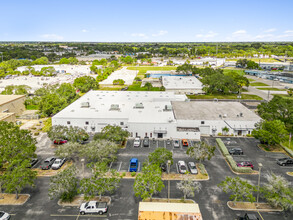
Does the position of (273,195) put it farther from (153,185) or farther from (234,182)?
(153,185)

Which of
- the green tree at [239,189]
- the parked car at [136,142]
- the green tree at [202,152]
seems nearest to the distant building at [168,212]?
the green tree at [239,189]

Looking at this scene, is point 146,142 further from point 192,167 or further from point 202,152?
point 202,152

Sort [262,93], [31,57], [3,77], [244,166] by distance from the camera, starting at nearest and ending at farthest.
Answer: [244,166], [262,93], [3,77], [31,57]

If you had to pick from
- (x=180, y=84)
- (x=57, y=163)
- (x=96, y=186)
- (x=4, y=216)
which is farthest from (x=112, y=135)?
(x=180, y=84)

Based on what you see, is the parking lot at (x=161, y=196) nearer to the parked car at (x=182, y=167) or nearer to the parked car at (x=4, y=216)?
the parked car at (x=4, y=216)

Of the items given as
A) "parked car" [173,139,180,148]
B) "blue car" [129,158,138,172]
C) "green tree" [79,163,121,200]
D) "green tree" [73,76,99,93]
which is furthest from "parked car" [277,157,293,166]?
"green tree" [73,76,99,93]

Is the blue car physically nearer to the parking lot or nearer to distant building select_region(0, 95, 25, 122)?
the parking lot

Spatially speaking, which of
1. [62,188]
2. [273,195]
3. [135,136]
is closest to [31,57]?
[135,136]
